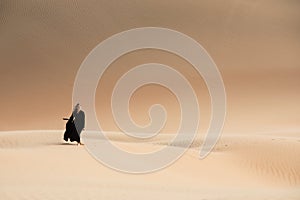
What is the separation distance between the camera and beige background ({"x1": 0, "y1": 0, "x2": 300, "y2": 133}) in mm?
26547

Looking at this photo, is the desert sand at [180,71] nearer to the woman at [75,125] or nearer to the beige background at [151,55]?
the beige background at [151,55]

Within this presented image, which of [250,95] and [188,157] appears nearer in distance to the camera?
[188,157]

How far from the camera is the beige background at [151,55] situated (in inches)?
1045

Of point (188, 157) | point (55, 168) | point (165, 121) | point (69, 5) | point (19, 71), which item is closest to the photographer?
point (55, 168)

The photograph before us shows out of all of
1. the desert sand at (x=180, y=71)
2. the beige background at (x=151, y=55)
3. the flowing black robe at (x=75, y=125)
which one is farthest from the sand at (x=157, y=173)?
the beige background at (x=151, y=55)

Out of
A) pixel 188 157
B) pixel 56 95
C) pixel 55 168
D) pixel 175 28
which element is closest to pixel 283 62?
pixel 175 28

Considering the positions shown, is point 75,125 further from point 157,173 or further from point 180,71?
point 180,71

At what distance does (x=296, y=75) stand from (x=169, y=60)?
7.43 meters

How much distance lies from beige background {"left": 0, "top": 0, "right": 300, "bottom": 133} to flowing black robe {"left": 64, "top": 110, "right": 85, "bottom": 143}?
409 inches

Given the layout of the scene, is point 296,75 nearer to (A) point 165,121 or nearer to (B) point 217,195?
(A) point 165,121

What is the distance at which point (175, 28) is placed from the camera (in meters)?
32.4

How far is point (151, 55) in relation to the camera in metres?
31.1

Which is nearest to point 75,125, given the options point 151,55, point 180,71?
point 180,71

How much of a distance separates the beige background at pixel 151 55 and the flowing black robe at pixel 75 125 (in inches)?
409
